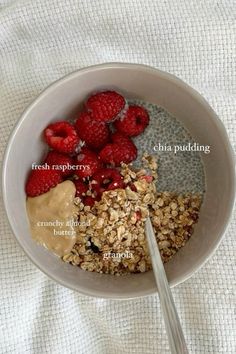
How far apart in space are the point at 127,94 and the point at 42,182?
172mm

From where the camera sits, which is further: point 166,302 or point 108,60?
point 108,60

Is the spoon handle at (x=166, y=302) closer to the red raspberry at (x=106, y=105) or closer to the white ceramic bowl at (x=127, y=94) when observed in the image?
the white ceramic bowl at (x=127, y=94)

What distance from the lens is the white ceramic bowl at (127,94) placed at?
0.74 m

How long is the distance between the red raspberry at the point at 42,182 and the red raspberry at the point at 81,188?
2cm

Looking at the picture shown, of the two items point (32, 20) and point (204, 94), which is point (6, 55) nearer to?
point (32, 20)

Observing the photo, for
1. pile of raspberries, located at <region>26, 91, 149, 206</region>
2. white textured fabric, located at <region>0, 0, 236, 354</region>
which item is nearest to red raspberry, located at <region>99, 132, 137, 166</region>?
pile of raspberries, located at <region>26, 91, 149, 206</region>

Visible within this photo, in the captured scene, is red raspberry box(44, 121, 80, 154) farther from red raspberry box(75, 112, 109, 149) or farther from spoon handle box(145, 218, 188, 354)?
spoon handle box(145, 218, 188, 354)

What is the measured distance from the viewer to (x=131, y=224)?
A: 2.50ft

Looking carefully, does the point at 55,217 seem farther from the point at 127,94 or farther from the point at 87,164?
the point at 127,94

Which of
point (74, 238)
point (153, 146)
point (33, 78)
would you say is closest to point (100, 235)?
point (74, 238)

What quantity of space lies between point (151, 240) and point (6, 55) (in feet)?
1.16

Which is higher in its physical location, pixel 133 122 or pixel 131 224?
pixel 133 122

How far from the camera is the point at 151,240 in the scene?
0.75 meters

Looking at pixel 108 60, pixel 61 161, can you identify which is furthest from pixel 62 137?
pixel 108 60
